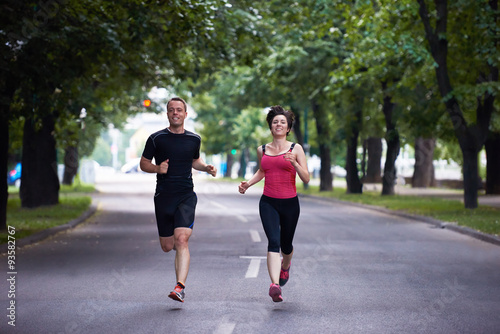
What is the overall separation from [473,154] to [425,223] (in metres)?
3.52

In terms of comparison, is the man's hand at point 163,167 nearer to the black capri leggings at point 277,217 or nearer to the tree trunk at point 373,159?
the black capri leggings at point 277,217

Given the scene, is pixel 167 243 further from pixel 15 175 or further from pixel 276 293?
pixel 15 175

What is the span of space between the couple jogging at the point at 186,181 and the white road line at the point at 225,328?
0.92 meters

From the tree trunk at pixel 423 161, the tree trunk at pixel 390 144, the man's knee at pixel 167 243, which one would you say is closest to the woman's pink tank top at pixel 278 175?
the man's knee at pixel 167 243

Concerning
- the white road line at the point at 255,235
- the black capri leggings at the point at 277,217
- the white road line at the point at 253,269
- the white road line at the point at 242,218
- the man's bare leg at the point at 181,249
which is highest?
the black capri leggings at the point at 277,217

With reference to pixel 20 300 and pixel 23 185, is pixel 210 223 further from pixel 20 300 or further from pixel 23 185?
pixel 20 300

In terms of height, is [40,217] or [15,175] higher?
[15,175]

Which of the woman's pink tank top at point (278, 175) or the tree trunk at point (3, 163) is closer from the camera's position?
the woman's pink tank top at point (278, 175)

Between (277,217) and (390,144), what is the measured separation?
90.2 feet

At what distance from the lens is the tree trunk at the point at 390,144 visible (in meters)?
Answer: 33.5

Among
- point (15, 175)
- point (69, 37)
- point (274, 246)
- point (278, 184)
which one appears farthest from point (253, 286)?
point (15, 175)

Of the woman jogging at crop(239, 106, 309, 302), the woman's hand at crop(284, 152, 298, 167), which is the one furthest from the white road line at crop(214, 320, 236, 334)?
the woman's hand at crop(284, 152, 298, 167)

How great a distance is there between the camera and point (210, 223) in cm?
1986

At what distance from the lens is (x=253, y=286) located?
9156 mm
